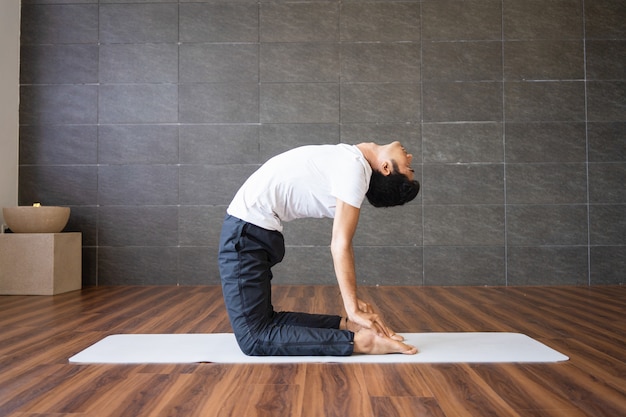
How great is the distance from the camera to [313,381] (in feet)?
5.96

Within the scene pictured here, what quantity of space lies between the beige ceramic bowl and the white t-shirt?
9.26ft

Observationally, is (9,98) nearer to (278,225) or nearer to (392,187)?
(278,225)

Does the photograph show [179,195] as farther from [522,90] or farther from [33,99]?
[522,90]

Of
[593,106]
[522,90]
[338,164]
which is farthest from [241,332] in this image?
[593,106]

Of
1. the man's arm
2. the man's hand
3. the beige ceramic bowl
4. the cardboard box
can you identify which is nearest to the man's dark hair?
the man's arm

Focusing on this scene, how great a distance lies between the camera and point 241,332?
2141 millimetres

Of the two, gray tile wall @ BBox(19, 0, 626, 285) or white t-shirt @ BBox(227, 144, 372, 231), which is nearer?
white t-shirt @ BBox(227, 144, 372, 231)

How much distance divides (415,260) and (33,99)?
3.72m

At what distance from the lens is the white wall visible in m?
4.79

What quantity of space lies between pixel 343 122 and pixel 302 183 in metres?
2.95

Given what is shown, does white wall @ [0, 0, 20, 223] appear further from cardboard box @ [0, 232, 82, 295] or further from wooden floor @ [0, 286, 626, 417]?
wooden floor @ [0, 286, 626, 417]

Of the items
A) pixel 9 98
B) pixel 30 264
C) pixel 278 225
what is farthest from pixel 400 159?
pixel 9 98

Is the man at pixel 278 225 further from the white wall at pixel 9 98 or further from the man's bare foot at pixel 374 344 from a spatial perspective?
the white wall at pixel 9 98

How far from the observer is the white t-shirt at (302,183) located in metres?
2.06
